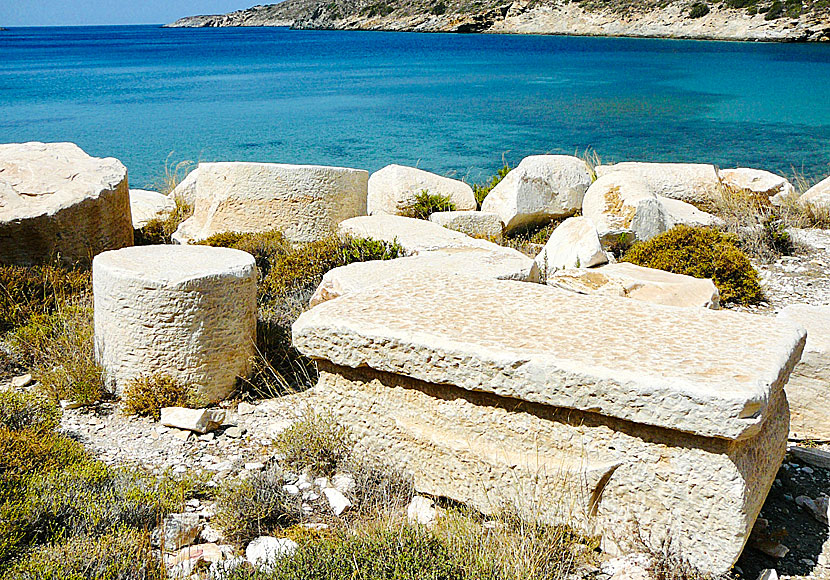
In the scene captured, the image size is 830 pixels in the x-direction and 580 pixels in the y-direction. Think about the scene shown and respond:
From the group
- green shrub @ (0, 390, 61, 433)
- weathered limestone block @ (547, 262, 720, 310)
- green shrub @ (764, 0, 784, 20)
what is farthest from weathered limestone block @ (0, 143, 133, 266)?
green shrub @ (764, 0, 784, 20)

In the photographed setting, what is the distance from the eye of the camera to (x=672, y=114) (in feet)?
87.2

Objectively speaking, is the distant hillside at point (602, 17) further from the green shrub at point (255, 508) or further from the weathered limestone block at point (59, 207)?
the green shrub at point (255, 508)

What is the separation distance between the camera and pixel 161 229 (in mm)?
8547

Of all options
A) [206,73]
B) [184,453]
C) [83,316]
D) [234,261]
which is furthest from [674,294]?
[206,73]

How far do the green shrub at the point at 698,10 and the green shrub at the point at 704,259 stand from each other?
6337 cm

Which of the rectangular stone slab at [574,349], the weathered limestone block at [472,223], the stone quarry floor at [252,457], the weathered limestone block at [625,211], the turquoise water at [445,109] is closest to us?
the rectangular stone slab at [574,349]

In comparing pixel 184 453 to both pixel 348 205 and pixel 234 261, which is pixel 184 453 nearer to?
pixel 234 261

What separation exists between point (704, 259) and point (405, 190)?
3793mm

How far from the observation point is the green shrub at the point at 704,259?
23.0 feet

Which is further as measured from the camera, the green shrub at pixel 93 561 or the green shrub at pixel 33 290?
the green shrub at pixel 33 290

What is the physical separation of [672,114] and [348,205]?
864 inches

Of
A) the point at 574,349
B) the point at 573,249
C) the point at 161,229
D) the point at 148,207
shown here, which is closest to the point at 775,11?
the point at 573,249

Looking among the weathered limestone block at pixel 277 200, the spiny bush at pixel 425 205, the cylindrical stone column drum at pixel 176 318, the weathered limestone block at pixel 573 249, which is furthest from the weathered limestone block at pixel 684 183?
the cylindrical stone column drum at pixel 176 318

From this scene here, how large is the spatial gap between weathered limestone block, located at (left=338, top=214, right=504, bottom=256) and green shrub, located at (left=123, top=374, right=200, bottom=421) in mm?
2605
